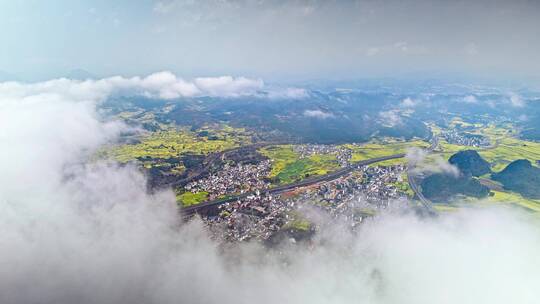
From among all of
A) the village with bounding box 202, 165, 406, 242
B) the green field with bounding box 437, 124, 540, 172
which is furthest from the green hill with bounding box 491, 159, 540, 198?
the village with bounding box 202, 165, 406, 242

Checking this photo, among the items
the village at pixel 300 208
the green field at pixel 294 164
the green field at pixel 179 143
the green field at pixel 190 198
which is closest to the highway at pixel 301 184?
the green field at pixel 190 198

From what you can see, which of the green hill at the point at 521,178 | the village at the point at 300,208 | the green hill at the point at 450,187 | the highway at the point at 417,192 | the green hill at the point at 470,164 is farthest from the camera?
the green hill at the point at 470,164

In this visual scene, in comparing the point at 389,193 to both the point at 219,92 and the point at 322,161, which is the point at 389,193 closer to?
the point at 322,161

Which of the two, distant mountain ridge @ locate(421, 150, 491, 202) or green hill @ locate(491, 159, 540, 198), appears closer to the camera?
distant mountain ridge @ locate(421, 150, 491, 202)

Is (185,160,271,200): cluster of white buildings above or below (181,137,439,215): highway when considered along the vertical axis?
above

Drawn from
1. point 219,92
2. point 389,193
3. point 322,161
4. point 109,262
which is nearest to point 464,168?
point 389,193

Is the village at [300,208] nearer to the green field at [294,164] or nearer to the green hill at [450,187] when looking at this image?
the green hill at [450,187]

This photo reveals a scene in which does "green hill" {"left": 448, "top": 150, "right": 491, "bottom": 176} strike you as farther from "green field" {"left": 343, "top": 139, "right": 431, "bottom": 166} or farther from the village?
the village

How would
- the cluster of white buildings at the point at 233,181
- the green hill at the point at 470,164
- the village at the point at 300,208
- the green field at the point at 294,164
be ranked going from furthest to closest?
the green field at the point at 294,164
the green hill at the point at 470,164
the cluster of white buildings at the point at 233,181
the village at the point at 300,208
